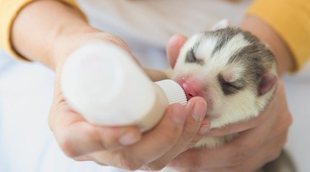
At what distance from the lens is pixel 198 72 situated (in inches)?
25.2

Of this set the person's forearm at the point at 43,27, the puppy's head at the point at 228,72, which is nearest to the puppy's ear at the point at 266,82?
the puppy's head at the point at 228,72

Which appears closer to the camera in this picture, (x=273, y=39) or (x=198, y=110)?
(x=198, y=110)

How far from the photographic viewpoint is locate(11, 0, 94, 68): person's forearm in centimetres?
71

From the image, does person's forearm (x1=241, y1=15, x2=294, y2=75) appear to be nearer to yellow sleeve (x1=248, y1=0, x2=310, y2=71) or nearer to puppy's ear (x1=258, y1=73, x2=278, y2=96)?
yellow sleeve (x1=248, y1=0, x2=310, y2=71)

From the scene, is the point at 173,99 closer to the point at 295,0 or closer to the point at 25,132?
the point at 25,132

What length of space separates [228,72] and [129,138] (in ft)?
0.81

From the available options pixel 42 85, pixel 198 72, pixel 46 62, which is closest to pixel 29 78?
pixel 42 85

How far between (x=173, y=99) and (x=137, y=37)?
429mm

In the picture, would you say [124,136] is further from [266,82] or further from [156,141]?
[266,82]

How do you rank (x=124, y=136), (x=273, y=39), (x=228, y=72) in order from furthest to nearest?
(x=273, y=39) → (x=228, y=72) → (x=124, y=136)

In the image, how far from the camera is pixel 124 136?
0.43 m

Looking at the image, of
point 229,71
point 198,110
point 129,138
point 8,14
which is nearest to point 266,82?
point 229,71

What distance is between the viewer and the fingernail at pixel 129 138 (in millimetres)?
431

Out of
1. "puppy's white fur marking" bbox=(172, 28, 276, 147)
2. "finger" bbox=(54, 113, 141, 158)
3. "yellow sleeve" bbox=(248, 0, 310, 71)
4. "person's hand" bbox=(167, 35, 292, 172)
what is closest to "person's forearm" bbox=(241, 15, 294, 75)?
"yellow sleeve" bbox=(248, 0, 310, 71)
